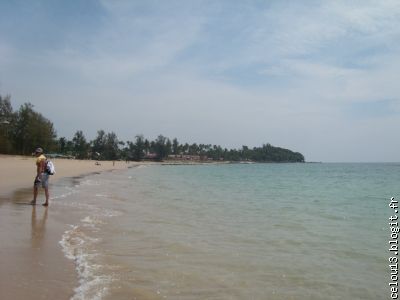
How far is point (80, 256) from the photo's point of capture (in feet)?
23.1

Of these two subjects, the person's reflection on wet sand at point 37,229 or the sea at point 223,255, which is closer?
the sea at point 223,255

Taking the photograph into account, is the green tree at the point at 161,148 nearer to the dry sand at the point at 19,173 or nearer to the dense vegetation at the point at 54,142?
the dense vegetation at the point at 54,142

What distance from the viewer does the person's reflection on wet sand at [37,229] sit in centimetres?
771

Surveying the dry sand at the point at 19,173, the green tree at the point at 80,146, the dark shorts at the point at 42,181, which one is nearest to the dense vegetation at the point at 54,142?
the green tree at the point at 80,146

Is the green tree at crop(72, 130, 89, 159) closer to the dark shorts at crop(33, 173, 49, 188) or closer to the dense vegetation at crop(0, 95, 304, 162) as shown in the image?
the dense vegetation at crop(0, 95, 304, 162)

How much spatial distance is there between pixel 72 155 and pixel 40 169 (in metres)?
120

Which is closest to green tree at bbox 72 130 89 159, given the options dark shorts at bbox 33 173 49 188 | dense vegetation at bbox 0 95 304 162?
dense vegetation at bbox 0 95 304 162

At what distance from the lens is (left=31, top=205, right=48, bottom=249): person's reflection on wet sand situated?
771cm

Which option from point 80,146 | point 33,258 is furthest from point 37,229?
point 80,146

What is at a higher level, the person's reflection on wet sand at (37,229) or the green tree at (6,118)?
the green tree at (6,118)

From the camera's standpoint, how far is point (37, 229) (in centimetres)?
903

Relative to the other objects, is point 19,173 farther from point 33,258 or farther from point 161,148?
point 161,148

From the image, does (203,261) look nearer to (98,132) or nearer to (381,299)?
(381,299)

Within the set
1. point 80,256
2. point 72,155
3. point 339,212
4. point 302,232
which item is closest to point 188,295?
point 80,256
